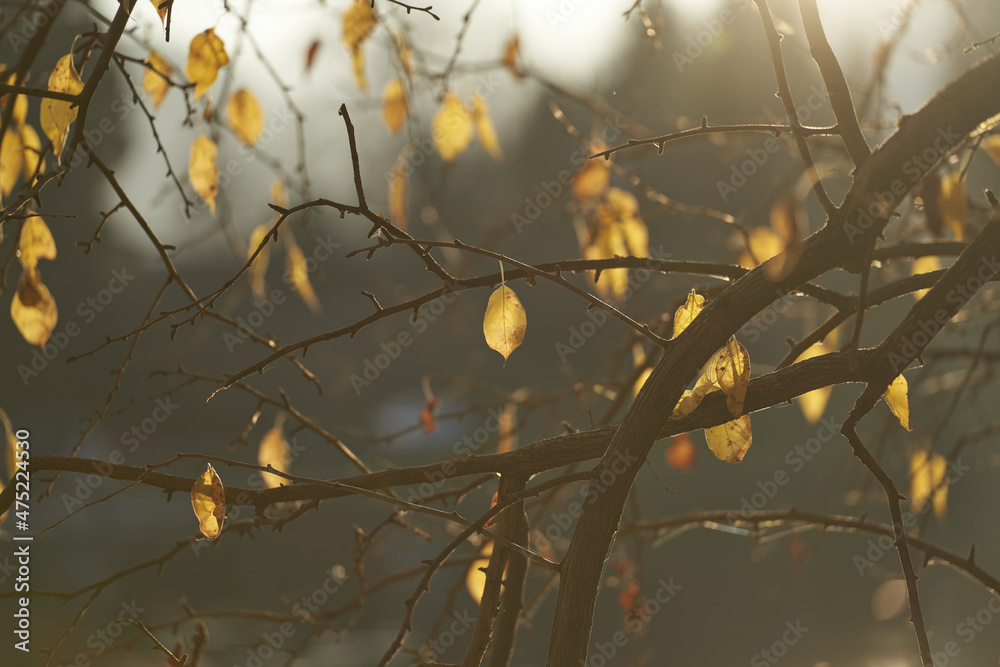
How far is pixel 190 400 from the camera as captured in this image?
7859 millimetres

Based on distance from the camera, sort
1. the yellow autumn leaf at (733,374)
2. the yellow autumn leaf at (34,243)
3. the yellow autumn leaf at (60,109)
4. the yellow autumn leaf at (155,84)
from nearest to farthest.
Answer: the yellow autumn leaf at (733,374)
the yellow autumn leaf at (60,109)
the yellow autumn leaf at (34,243)
the yellow autumn leaf at (155,84)

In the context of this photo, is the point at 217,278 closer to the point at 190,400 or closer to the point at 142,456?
the point at 190,400

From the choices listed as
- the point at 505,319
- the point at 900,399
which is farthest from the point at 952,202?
the point at 505,319

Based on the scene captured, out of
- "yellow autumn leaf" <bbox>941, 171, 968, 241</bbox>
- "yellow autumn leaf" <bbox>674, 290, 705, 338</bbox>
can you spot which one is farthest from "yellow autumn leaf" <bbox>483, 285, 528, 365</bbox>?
"yellow autumn leaf" <bbox>941, 171, 968, 241</bbox>

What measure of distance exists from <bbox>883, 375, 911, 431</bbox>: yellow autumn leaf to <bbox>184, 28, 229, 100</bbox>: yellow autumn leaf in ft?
1.84

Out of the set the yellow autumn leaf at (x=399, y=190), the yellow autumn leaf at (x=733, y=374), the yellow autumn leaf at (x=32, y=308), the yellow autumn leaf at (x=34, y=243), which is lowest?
the yellow autumn leaf at (x=733, y=374)

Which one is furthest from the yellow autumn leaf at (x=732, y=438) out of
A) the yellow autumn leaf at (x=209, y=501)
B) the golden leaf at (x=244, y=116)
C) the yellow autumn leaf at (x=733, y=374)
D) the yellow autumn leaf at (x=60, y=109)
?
the golden leaf at (x=244, y=116)

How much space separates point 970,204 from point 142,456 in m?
6.72

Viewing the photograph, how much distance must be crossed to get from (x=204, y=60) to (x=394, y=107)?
0.40 meters

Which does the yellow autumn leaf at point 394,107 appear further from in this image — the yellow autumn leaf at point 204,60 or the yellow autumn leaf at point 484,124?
the yellow autumn leaf at point 204,60

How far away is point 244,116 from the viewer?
3.10 ft

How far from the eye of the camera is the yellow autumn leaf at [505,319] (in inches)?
→ 21.8

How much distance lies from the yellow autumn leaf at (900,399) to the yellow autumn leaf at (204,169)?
0.58 meters

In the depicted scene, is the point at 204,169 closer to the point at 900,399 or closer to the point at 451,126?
the point at 451,126
